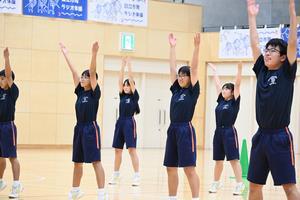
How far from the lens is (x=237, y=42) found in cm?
2183

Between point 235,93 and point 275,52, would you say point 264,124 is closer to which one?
point 275,52

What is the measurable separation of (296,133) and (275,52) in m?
16.0

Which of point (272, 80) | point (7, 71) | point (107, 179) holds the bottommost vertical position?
point (107, 179)

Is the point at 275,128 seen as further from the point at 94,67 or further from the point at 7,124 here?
the point at 7,124

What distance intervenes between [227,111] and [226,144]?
0.59m

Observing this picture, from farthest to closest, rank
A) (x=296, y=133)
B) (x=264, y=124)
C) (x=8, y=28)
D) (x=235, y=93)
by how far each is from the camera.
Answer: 1. (x=296, y=133)
2. (x=8, y=28)
3. (x=235, y=93)
4. (x=264, y=124)

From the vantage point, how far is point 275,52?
5.71 m

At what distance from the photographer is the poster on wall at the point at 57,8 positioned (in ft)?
61.3

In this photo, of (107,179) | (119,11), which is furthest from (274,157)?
(119,11)

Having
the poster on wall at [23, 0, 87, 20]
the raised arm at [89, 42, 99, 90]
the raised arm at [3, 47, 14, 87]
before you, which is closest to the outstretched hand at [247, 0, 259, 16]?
the raised arm at [89, 42, 99, 90]

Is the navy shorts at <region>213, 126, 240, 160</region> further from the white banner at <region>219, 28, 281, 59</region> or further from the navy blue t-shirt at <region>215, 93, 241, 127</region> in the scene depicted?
the white banner at <region>219, 28, 281, 59</region>

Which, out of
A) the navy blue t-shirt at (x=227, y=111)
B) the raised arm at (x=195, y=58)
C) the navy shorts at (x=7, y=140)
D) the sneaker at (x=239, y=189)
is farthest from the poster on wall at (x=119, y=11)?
the raised arm at (x=195, y=58)

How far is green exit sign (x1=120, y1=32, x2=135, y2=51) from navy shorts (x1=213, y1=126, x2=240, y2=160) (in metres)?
11.1

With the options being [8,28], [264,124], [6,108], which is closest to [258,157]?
[264,124]
